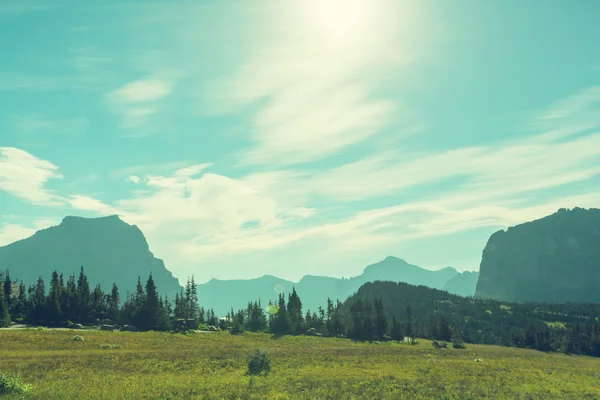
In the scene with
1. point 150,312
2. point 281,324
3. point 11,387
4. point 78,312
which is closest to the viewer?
Result: point 11,387

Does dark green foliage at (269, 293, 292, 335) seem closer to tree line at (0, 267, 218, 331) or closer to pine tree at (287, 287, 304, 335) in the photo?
pine tree at (287, 287, 304, 335)

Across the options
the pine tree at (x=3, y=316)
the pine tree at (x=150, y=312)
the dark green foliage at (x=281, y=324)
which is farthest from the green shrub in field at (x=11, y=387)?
the dark green foliage at (x=281, y=324)

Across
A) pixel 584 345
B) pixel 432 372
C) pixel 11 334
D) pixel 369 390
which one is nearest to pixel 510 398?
pixel 369 390

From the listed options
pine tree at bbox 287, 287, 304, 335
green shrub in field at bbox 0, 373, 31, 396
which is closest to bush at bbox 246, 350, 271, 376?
green shrub in field at bbox 0, 373, 31, 396

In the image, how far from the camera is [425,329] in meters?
166

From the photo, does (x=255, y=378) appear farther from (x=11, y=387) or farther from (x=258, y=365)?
(x=11, y=387)

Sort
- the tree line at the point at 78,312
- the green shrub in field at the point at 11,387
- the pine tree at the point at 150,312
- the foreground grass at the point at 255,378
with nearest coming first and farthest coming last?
the green shrub in field at the point at 11,387, the foreground grass at the point at 255,378, the tree line at the point at 78,312, the pine tree at the point at 150,312

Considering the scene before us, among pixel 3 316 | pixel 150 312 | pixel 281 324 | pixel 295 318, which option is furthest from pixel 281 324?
pixel 3 316

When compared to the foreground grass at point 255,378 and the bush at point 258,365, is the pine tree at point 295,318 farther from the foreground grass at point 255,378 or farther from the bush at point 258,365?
the bush at point 258,365

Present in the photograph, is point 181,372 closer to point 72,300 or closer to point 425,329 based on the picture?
point 72,300

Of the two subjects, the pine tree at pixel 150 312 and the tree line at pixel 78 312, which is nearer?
the tree line at pixel 78 312

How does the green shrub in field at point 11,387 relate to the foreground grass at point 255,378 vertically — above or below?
above

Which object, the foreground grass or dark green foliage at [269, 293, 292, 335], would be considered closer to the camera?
the foreground grass

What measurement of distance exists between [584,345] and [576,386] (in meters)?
104
